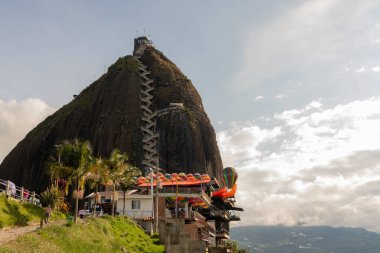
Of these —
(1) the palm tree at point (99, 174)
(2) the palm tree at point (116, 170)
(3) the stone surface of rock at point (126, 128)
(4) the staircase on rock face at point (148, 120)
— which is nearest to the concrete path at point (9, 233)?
(1) the palm tree at point (99, 174)

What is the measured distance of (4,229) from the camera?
3516 centimetres

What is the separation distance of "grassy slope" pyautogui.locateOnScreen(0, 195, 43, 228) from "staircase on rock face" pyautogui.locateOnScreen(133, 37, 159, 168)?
76.9 meters

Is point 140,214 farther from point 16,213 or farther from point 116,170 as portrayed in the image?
point 16,213

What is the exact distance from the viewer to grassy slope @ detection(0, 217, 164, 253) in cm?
3017

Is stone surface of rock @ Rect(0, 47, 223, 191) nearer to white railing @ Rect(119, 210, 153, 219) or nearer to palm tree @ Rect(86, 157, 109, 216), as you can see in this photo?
white railing @ Rect(119, 210, 153, 219)

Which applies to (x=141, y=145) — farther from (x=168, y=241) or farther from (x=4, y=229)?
(x=4, y=229)

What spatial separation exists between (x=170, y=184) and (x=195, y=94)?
75.0 meters

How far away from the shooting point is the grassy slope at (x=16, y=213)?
121 ft

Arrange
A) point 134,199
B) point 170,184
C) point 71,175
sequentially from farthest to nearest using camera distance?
point 170,184
point 134,199
point 71,175

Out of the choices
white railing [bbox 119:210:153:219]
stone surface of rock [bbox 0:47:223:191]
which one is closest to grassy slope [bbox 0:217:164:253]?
white railing [bbox 119:210:153:219]

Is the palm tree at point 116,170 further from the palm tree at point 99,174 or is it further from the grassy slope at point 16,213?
the grassy slope at point 16,213

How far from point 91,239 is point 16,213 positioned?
24.8 feet

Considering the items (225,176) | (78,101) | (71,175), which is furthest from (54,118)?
(71,175)

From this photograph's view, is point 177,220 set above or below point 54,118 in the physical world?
below
